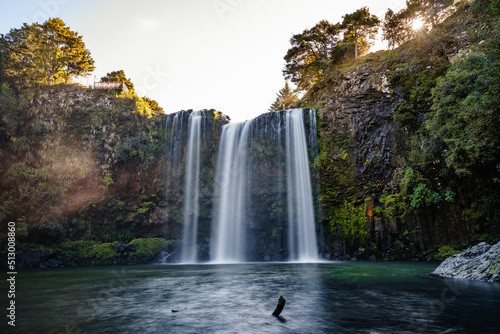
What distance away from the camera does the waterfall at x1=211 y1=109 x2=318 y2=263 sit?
73.0 feet

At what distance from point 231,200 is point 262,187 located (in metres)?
3.20

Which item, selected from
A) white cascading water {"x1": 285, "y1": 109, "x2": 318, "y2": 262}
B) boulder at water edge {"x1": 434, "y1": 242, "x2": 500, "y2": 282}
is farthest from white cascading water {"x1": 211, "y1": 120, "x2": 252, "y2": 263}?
boulder at water edge {"x1": 434, "y1": 242, "x2": 500, "y2": 282}

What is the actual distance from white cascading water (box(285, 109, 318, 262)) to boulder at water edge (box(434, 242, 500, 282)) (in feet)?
37.8

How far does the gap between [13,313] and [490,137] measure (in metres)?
19.2

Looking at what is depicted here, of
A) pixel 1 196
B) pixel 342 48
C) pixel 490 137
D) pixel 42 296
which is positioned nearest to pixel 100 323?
pixel 42 296

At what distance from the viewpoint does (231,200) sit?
23.8 m

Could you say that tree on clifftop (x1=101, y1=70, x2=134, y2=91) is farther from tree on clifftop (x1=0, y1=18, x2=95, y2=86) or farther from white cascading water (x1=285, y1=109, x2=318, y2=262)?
white cascading water (x1=285, y1=109, x2=318, y2=262)

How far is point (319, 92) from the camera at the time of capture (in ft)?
84.0

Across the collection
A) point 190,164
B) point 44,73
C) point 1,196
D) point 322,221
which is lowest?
point 322,221

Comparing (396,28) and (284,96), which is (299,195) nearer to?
(396,28)

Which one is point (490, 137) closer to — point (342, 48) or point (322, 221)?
point (322, 221)

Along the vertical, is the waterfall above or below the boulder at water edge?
above

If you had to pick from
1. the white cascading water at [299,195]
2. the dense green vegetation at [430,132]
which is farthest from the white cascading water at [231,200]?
the dense green vegetation at [430,132]

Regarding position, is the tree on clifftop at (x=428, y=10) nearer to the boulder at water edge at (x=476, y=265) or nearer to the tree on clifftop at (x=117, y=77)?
the boulder at water edge at (x=476, y=265)
